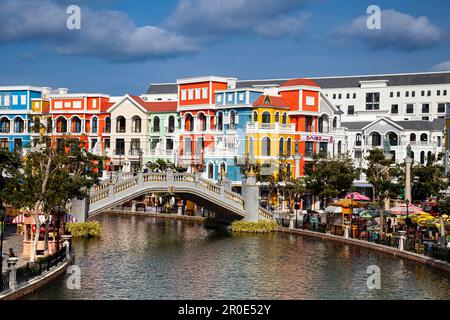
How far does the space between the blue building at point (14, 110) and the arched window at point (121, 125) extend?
12155 mm

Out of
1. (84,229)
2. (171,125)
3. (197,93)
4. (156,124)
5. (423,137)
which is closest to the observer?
(84,229)

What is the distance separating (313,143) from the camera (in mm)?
83750

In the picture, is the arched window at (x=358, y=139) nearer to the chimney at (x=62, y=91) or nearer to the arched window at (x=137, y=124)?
the arched window at (x=137, y=124)

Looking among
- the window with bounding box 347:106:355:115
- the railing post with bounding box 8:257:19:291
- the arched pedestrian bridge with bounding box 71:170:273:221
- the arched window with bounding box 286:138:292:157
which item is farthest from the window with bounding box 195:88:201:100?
the railing post with bounding box 8:257:19:291

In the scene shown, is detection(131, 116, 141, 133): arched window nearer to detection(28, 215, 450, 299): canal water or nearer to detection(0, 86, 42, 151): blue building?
detection(0, 86, 42, 151): blue building

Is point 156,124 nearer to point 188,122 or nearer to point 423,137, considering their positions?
point 188,122

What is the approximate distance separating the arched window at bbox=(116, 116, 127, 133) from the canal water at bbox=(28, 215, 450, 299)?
34.5 meters

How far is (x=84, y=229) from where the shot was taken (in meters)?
54.0

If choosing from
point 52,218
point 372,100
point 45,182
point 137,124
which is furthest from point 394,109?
point 45,182

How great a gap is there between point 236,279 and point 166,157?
48.4m

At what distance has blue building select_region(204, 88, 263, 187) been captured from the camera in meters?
80.6

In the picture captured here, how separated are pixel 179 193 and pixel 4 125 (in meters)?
43.0

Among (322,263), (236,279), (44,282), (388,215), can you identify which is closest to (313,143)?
(388,215)
